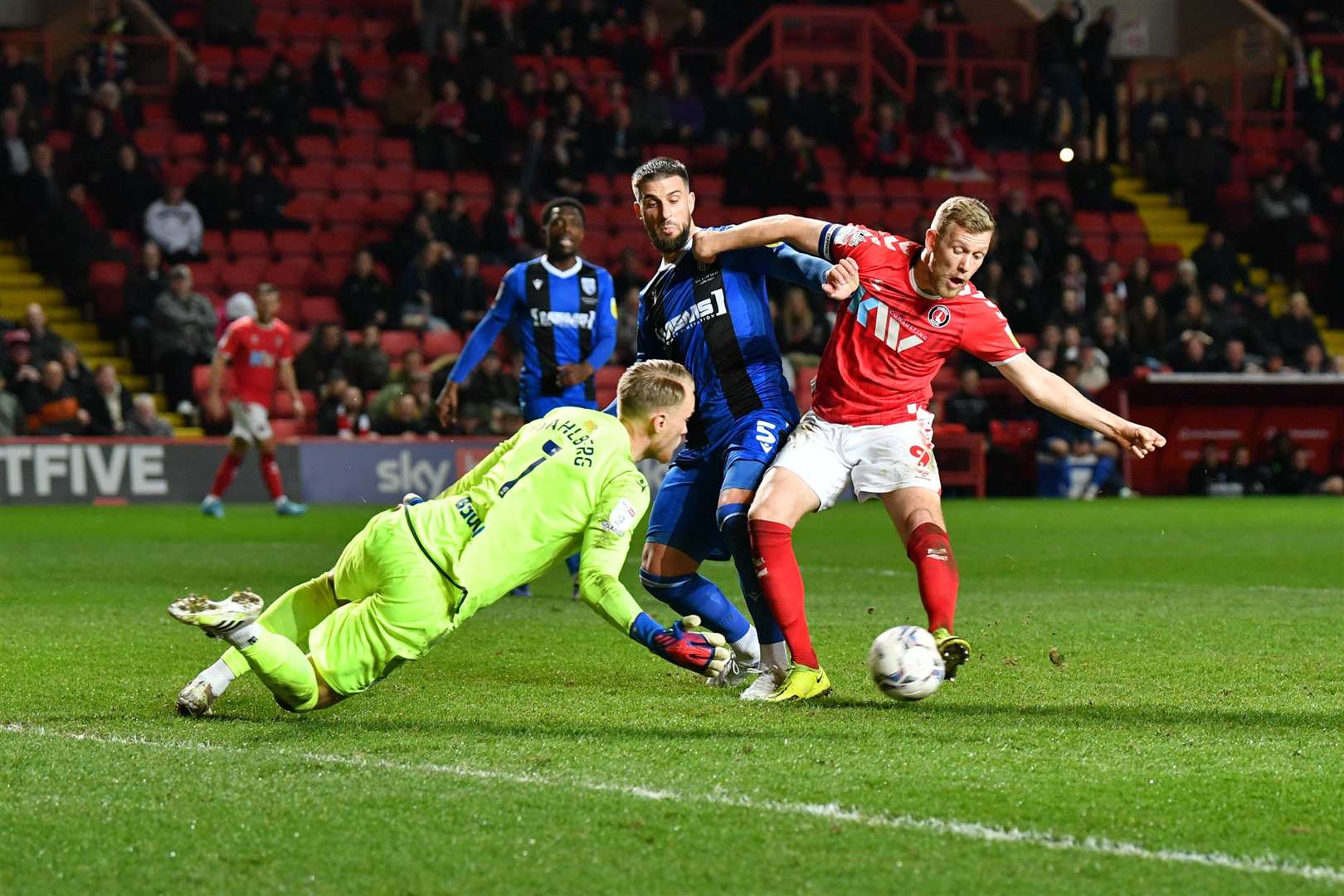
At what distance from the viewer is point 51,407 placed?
1809 centimetres

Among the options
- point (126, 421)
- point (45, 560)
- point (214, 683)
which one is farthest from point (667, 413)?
point (126, 421)

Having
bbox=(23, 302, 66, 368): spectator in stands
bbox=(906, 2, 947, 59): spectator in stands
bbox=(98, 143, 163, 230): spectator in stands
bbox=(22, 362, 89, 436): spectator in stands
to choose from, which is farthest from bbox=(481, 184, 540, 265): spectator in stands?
bbox=(906, 2, 947, 59): spectator in stands

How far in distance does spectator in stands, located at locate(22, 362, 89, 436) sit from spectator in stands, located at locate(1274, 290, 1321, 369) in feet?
47.8

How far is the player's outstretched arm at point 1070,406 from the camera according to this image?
20.6ft

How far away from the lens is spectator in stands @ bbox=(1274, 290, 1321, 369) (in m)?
22.6

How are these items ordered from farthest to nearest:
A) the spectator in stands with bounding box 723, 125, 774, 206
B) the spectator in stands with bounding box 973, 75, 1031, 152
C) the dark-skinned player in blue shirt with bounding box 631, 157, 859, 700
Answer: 1. the spectator in stands with bounding box 973, 75, 1031, 152
2. the spectator in stands with bounding box 723, 125, 774, 206
3. the dark-skinned player in blue shirt with bounding box 631, 157, 859, 700

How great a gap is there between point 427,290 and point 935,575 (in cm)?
1495

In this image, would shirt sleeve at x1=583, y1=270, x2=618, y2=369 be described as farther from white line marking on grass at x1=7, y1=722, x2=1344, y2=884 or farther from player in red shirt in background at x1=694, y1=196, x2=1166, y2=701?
white line marking on grass at x1=7, y1=722, x2=1344, y2=884

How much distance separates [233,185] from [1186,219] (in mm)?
14207

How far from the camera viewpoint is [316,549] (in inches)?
516

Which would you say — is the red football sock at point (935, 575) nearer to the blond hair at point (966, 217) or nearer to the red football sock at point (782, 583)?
the red football sock at point (782, 583)

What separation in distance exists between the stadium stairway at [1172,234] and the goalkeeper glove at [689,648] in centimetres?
2085

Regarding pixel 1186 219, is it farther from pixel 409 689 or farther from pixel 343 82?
pixel 409 689

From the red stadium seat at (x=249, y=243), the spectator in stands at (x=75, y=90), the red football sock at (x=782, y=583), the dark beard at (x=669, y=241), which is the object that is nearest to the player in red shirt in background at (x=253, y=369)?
the red stadium seat at (x=249, y=243)
